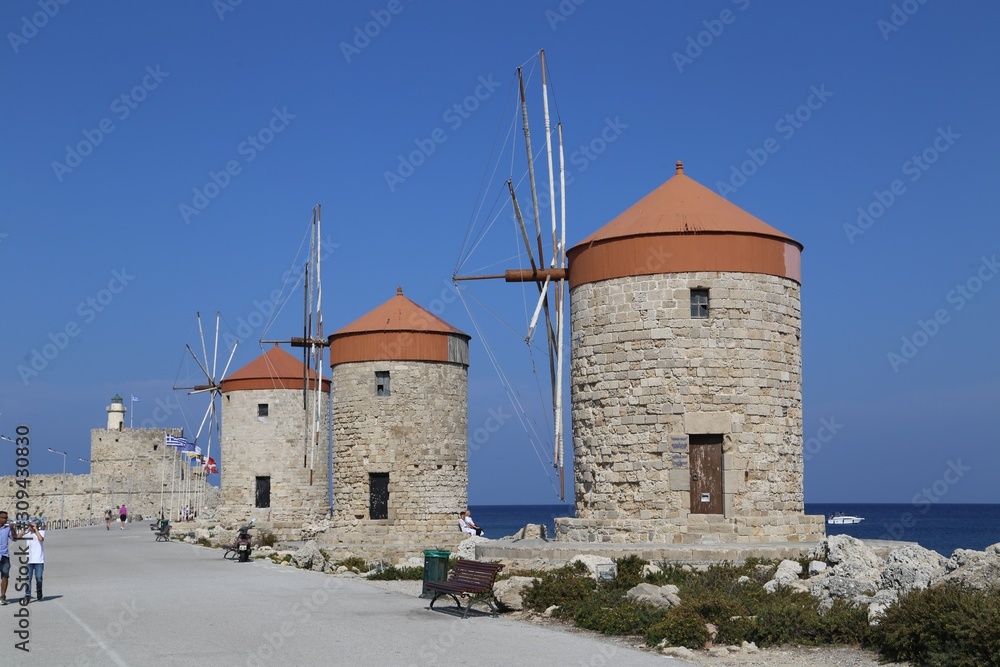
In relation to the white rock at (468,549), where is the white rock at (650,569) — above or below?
above

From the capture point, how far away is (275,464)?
129ft

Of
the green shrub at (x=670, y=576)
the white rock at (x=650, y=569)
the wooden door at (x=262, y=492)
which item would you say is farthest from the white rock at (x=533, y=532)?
the wooden door at (x=262, y=492)

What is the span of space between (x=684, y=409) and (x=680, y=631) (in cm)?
754

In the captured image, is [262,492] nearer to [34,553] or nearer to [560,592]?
[34,553]

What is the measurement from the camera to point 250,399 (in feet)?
132

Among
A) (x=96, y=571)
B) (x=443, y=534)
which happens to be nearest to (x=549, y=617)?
(x=96, y=571)

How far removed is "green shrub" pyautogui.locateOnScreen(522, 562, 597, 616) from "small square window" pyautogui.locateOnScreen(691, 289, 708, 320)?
604 centimetres

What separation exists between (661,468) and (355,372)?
47.1 feet

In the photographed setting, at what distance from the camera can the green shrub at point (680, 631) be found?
12.0 metres

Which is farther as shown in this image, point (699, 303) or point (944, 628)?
point (699, 303)

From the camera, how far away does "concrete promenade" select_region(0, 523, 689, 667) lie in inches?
444

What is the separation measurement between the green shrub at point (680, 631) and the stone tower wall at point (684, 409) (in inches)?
264

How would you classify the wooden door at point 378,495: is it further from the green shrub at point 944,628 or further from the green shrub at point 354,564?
the green shrub at point 944,628

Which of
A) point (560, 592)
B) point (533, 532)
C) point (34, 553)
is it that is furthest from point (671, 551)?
point (34, 553)
